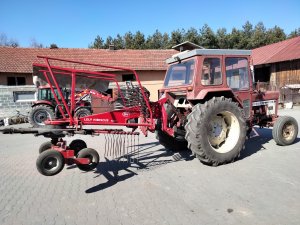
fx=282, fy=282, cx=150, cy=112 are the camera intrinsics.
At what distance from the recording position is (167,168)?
5.40 meters

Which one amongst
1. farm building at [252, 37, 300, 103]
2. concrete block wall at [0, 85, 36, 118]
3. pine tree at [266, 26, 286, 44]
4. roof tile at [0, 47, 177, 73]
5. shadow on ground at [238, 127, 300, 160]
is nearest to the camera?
shadow on ground at [238, 127, 300, 160]

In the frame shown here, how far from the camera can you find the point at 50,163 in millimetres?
4234

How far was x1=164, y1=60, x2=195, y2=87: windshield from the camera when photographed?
5.84 m

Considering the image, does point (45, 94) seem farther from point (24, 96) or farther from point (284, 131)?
point (284, 131)

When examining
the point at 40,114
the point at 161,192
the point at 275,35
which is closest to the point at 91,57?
the point at 40,114

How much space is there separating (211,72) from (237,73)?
0.73 m

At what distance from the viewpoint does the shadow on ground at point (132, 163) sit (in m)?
4.90

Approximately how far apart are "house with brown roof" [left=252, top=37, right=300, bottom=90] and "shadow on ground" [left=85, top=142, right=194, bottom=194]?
1744 centimetres

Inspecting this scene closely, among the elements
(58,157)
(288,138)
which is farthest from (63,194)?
(288,138)

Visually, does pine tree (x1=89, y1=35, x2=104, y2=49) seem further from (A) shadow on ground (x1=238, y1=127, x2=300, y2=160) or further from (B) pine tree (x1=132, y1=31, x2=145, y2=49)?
(A) shadow on ground (x1=238, y1=127, x2=300, y2=160)

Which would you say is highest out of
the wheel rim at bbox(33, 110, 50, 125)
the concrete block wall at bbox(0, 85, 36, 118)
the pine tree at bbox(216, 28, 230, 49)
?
the pine tree at bbox(216, 28, 230, 49)

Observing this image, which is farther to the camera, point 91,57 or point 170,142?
point 91,57

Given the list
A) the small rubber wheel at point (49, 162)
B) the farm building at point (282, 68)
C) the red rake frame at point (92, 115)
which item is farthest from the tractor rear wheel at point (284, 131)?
the farm building at point (282, 68)

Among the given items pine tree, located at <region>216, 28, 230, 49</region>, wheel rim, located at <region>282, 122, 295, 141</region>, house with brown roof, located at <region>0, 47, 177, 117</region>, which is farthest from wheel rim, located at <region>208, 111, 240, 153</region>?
pine tree, located at <region>216, 28, 230, 49</region>
